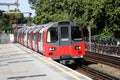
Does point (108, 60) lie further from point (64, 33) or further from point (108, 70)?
point (64, 33)

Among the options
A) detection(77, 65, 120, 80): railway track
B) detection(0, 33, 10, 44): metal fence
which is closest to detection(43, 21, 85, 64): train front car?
detection(77, 65, 120, 80): railway track

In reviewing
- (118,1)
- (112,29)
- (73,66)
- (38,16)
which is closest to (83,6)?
(112,29)

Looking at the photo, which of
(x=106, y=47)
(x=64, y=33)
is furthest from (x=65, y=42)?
(x=106, y=47)

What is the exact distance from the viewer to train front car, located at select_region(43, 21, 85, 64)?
2416 centimetres

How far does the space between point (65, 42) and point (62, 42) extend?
0.18 meters

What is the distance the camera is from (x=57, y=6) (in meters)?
72.5

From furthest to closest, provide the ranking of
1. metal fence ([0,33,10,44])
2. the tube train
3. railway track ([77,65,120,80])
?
metal fence ([0,33,10,44])
the tube train
railway track ([77,65,120,80])

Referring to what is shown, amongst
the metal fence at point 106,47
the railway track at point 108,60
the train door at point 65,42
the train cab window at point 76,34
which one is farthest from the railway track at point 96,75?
the metal fence at point 106,47

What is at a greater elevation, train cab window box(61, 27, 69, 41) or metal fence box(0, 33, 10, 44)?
train cab window box(61, 27, 69, 41)

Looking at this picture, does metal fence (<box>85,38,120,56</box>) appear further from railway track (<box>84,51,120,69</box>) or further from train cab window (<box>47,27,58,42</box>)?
train cab window (<box>47,27,58,42</box>)

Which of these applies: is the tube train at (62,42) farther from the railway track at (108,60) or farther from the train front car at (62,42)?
the railway track at (108,60)

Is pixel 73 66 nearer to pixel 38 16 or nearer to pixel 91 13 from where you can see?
pixel 91 13

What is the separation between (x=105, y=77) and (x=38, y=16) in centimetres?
5727

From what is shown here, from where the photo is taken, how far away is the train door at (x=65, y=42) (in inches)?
952
